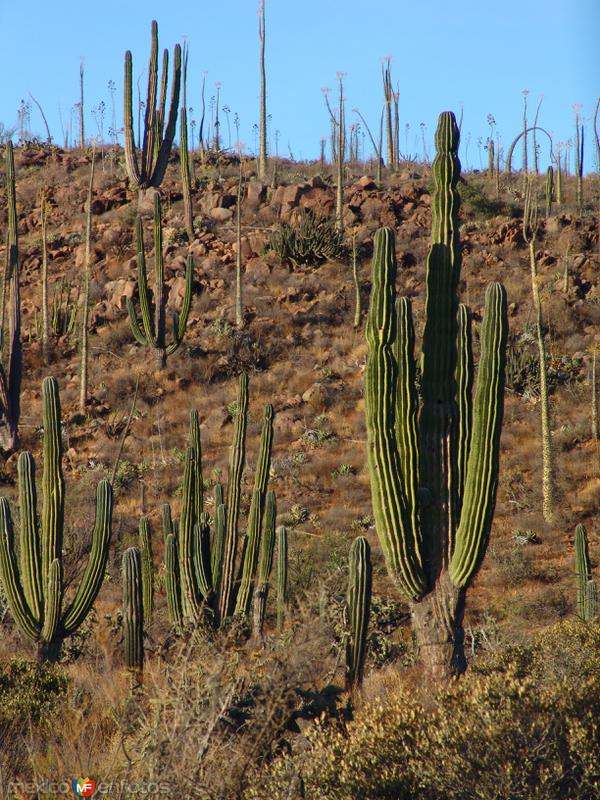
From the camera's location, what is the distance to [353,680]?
7.40 m

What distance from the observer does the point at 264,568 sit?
10.5m

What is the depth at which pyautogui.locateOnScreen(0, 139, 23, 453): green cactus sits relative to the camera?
17.7 m

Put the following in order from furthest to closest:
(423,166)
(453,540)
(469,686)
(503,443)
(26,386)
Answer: (423,166), (26,386), (503,443), (453,540), (469,686)

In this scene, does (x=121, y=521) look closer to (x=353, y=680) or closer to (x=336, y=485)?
(x=336, y=485)

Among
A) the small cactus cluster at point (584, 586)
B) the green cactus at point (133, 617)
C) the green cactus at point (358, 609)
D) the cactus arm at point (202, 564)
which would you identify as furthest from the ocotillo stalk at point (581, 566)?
Answer: the green cactus at point (133, 617)

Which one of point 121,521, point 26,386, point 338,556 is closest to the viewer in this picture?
point 338,556

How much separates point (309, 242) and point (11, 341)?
11977 mm

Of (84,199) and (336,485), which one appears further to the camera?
(84,199)

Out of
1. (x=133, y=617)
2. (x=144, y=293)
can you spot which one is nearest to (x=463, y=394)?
(x=133, y=617)

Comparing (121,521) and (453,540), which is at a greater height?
(453,540)

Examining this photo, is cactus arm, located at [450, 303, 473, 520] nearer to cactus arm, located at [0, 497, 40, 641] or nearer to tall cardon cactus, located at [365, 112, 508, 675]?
tall cardon cactus, located at [365, 112, 508, 675]

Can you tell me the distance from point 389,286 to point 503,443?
12.2 metres

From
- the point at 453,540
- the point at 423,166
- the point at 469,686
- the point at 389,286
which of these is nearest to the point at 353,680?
the point at 453,540

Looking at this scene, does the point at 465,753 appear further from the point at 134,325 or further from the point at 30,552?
the point at 134,325
